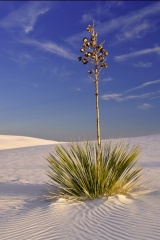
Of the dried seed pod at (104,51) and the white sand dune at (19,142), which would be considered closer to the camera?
the dried seed pod at (104,51)

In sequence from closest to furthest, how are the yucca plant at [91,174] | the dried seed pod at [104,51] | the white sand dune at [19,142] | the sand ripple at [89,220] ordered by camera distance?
the sand ripple at [89,220] < the yucca plant at [91,174] < the dried seed pod at [104,51] < the white sand dune at [19,142]

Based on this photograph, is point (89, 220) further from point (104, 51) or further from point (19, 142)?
point (19, 142)

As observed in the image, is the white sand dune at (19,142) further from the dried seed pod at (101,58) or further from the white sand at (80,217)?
the dried seed pod at (101,58)

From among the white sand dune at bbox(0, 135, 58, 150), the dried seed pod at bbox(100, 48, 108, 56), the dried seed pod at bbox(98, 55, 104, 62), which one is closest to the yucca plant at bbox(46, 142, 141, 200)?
the dried seed pod at bbox(98, 55, 104, 62)

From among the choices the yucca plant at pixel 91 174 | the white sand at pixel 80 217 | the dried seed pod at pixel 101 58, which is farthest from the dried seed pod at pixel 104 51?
the white sand at pixel 80 217

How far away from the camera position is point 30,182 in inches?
502

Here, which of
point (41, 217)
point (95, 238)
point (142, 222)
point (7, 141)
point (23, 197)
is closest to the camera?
point (95, 238)

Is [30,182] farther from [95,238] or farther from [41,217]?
[95,238]

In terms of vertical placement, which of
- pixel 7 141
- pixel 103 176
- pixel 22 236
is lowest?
pixel 22 236

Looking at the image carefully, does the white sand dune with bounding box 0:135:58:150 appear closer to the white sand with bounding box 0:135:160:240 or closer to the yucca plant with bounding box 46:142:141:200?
the white sand with bounding box 0:135:160:240

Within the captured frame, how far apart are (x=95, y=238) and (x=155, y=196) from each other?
2.95 metres

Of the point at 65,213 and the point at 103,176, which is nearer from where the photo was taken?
the point at 65,213

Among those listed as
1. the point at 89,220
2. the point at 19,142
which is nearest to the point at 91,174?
the point at 89,220

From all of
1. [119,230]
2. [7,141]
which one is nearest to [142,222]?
[119,230]
